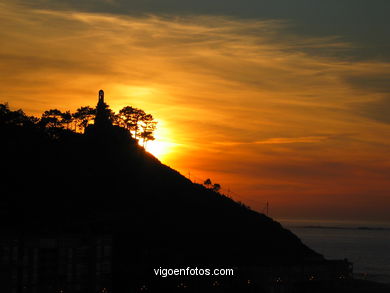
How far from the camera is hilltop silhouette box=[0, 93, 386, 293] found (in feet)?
380

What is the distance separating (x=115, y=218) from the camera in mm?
142375

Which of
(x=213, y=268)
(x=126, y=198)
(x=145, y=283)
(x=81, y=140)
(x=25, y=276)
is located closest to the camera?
Answer: (x=25, y=276)

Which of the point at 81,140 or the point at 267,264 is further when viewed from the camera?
the point at 81,140

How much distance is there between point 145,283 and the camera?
390 feet

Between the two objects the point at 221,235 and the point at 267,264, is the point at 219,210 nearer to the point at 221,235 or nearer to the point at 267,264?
the point at 221,235

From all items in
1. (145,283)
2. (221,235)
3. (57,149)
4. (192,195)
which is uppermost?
(57,149)

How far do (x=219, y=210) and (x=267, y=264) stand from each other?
33169 millimetres

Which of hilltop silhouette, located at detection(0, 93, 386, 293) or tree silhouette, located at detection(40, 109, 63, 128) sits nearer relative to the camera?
hilltop silhouette, located at detection(0, 93, 386, 293)

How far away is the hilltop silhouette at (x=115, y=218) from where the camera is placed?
380 ft

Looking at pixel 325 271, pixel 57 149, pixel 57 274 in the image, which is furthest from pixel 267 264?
pixel 57 149

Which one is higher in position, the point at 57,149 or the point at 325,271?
the point at 57,149

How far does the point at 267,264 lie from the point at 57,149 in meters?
66.3

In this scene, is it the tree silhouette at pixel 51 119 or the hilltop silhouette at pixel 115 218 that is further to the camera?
the tree silhouette at pixel 51 119

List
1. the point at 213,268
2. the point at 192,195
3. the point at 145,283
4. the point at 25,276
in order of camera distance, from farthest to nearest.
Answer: the point at 192,195 → the point at 213,268 → the point at 145,283 → the point at 25,276
